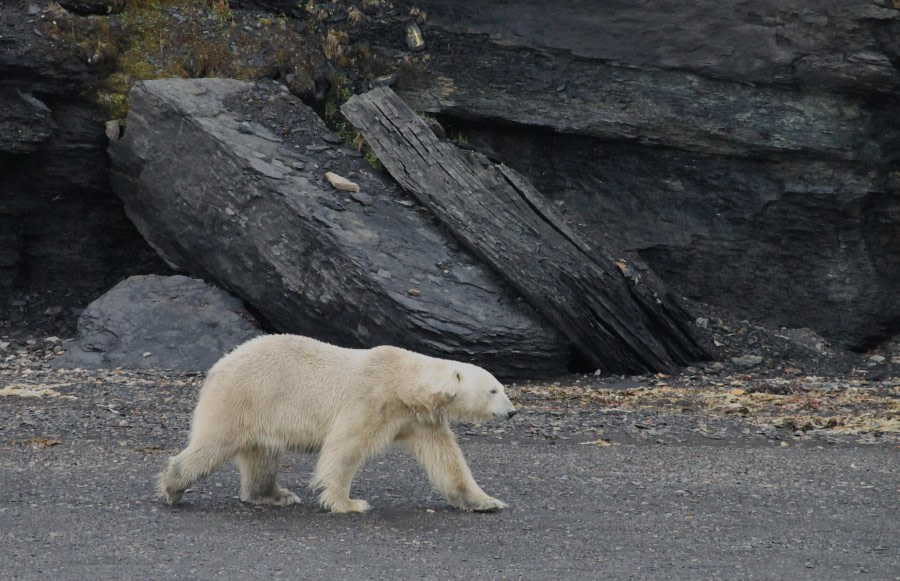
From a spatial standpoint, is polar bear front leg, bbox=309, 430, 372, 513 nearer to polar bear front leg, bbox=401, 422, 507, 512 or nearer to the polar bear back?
the polar bear back

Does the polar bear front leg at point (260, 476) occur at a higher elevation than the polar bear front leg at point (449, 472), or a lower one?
lower

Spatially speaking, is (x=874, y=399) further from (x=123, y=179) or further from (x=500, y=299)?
(x=123, y=179)

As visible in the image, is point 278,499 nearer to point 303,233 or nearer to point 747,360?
point 303,233

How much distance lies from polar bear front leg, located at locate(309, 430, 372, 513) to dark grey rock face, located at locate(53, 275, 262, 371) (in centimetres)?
730

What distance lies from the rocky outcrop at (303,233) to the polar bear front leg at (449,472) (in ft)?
21.0

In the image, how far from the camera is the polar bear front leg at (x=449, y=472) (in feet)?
24.6

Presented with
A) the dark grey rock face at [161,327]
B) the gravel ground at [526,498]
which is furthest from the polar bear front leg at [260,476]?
the dark grey rock face at [161,327]

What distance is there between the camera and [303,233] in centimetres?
1468

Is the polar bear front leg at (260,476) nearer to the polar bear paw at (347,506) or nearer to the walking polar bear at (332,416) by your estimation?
the walking polar bear at (332,416)

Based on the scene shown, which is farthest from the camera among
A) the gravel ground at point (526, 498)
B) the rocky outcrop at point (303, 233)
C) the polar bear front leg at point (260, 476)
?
the rocky outcrop at point (303, 233)

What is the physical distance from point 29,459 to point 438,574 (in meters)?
4.23

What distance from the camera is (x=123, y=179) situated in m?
16.7

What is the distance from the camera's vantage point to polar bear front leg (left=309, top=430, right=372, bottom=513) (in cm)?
735

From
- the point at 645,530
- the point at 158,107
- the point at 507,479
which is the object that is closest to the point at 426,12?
the point at 158,107
